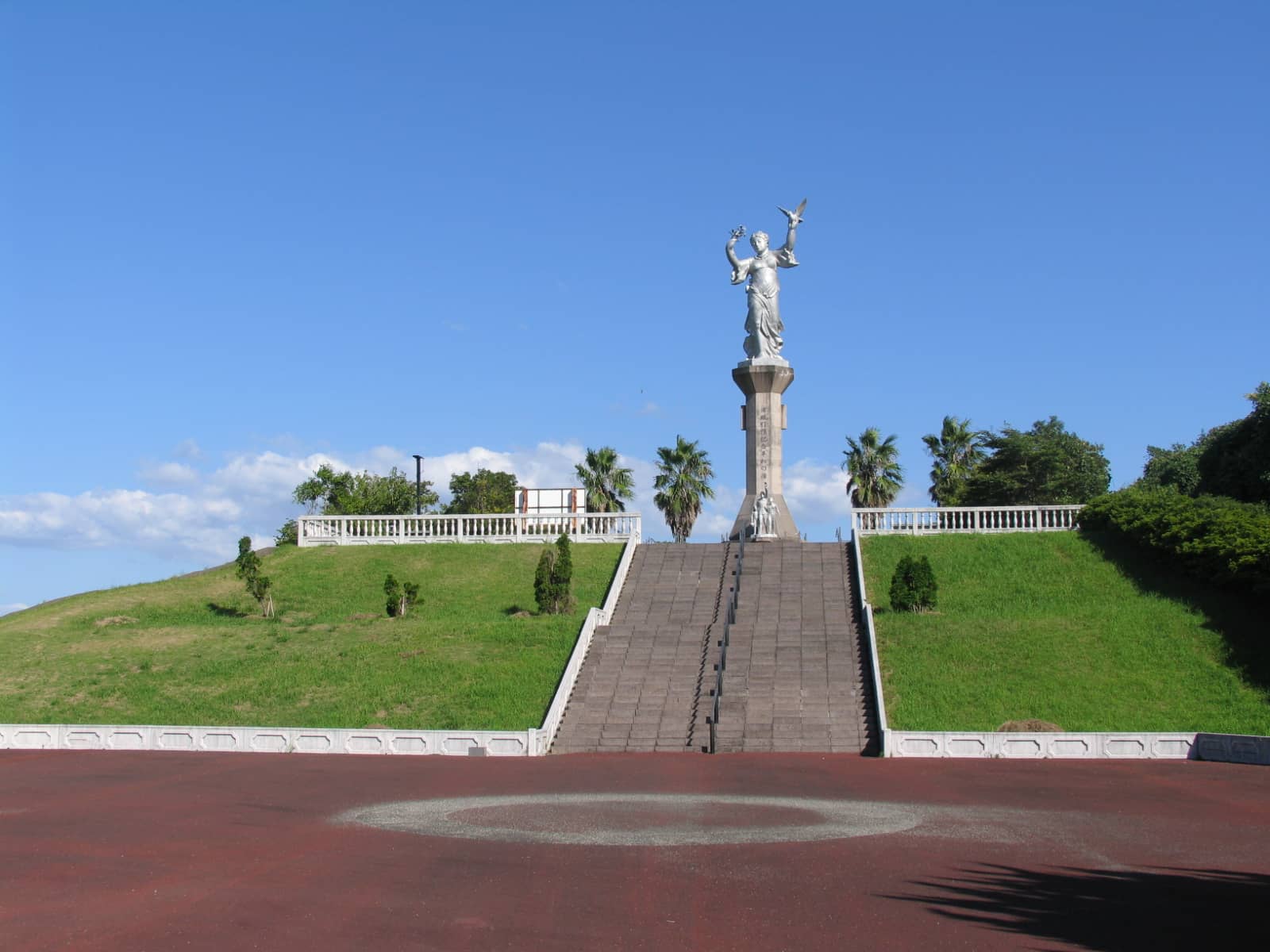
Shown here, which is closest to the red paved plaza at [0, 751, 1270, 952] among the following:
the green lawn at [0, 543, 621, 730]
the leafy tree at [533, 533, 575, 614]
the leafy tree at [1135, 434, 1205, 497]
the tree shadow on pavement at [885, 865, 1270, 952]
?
the tree shadow on pavement at [885, 865, 1270, 952]

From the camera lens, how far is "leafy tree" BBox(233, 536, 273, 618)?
124 ft

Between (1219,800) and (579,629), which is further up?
(579,629)

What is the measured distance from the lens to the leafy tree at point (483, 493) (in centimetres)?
8181

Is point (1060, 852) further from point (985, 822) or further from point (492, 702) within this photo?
point (492, 702)

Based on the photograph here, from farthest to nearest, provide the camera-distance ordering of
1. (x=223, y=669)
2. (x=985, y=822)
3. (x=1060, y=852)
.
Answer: (x=223, y=669) → (x=985, y=822) → (x=1060, y=852)

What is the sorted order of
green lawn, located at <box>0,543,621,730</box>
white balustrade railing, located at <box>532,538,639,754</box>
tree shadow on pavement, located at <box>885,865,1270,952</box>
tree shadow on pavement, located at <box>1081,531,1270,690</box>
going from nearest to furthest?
1. tree shadow on pavement, located at <box>885,865,1270,952</box>
2. white balustrade railing, located at <box>532,538,639,754</box>
3. green lawn, located at <box>0,543,621,730</box>
4. tree shadow on pavement, located at <box>1081,531,1270,690</box>

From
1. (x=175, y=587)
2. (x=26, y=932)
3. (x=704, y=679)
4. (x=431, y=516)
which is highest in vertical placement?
(x=431, y=516)

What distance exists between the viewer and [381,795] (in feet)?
62.0

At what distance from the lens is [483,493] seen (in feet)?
272

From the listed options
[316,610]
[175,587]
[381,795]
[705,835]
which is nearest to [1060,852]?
[705,835]

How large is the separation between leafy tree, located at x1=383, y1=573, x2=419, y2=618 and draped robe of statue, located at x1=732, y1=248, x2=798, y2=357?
1634 cm

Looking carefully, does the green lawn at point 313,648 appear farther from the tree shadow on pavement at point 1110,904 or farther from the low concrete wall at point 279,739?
the tree shadow on pavement at point 1110,904

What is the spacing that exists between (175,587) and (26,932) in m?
33.2

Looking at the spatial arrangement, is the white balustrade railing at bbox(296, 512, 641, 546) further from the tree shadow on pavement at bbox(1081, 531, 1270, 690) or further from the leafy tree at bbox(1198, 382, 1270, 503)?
the leafy tree at bbox(1198, 382, 1270, 503)
